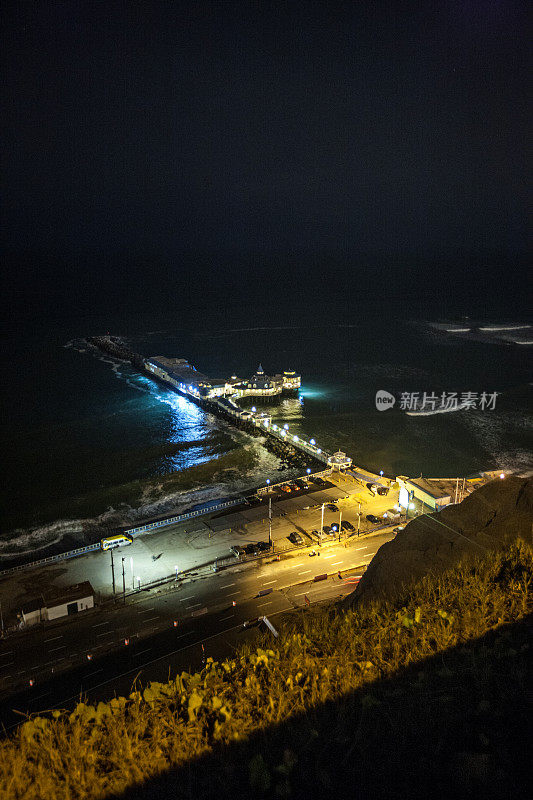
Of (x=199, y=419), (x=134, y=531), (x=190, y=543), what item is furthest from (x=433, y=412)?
(x=134, y=531)

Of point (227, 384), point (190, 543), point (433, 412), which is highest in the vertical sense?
point (190, 543)

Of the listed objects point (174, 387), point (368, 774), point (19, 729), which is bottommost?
point (174, 387)

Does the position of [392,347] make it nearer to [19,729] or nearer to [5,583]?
[5,583]

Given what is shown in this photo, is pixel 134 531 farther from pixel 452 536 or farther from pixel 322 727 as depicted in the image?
pixel 322 727

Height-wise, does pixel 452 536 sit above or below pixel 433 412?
above

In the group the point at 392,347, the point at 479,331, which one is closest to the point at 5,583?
the point at 392,347
